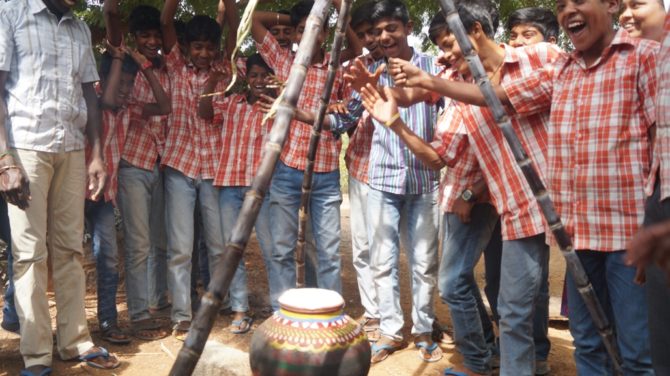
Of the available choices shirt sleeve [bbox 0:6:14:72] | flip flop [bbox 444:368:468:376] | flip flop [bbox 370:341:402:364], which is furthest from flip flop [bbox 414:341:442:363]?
shirt sleeve [bbox 0:6:14:72]

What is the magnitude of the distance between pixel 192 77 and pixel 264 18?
65 cm

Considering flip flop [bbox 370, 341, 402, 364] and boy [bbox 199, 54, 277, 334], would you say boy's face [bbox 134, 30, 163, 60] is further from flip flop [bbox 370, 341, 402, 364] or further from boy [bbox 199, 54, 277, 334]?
flip flop [bbox 370, 341, 402, 364]

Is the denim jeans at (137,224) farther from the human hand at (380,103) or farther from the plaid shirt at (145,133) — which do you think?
the human hand at (380,103)

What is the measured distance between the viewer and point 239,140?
470 centimetres

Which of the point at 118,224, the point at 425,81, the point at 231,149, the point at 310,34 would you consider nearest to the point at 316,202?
the point at 231,149

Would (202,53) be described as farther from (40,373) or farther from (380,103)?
(40,373)

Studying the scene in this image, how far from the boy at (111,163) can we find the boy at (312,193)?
939mm

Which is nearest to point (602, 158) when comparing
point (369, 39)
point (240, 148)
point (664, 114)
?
point (664, 114)

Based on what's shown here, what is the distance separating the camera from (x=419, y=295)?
13.7 ft

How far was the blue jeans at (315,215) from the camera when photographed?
446cm

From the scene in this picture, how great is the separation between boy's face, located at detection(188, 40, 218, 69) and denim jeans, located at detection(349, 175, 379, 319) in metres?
1.29

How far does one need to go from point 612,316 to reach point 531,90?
3.29 feet

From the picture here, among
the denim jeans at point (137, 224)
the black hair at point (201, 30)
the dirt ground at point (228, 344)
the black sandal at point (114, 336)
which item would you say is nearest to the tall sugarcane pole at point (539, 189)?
the dirt ground at point (228, 344)

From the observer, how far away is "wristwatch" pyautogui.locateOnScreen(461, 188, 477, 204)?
3506 millimetres
